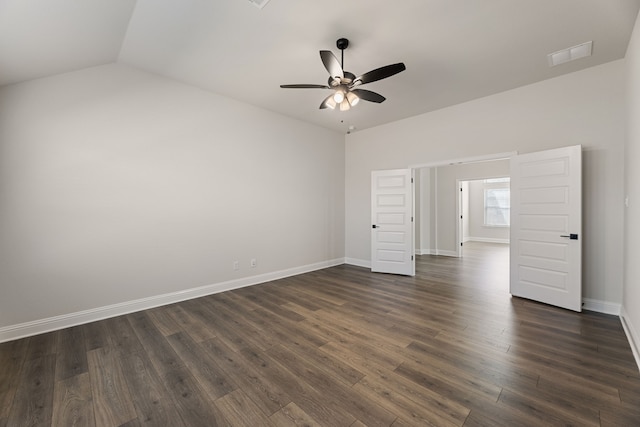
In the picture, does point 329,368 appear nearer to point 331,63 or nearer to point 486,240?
point 331,63

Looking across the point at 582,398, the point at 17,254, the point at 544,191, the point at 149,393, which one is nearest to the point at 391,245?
the point at 544,191

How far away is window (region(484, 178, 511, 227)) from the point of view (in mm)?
10219

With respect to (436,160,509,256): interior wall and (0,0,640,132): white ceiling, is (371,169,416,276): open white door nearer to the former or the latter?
(0,0,640,132): white ceiling

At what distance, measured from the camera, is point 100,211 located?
3.11 meters

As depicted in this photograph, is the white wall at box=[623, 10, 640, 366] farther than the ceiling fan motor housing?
No

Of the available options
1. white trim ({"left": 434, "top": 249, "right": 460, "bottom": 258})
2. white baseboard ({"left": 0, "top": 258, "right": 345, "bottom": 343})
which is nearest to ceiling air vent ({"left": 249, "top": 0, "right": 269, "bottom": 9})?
white baseboard ({"left": 0, "top": 258, "right": 345, "bottom": 343})

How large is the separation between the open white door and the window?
7.42 m

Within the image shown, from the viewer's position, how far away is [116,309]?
126 inches

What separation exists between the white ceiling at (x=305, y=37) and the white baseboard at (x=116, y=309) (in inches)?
101

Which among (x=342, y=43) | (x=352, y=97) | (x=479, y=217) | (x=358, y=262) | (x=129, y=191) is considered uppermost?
(x=342, y=43)

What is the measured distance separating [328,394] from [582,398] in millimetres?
1759

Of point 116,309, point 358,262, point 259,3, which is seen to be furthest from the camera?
point 358,262

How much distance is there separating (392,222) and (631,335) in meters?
3.30

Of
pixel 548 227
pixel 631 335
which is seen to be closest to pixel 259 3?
pixel 548 227
